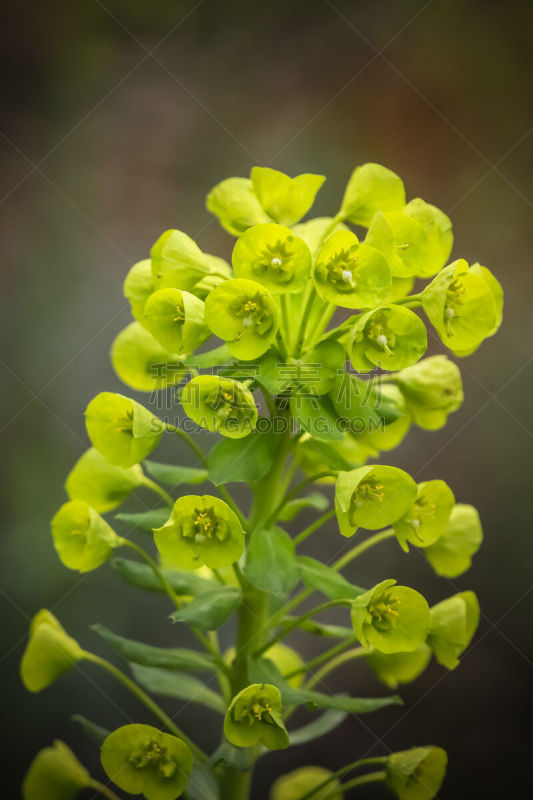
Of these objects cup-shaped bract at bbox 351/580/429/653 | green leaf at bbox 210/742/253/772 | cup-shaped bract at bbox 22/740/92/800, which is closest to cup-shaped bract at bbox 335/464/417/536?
cup-shaped bract at bbox 351/580/429/653

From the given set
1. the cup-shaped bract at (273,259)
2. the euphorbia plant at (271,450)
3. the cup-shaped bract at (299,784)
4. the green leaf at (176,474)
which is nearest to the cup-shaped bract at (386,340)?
the euphorbia plant at (271,450)

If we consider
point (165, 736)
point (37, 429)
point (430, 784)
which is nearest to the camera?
point (165, 736)

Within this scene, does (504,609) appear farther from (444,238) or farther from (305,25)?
(305,25)

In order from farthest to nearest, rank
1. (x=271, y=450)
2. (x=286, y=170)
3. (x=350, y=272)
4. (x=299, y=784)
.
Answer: (x=286, y=170) → (x=299, y=784) → (x=271, y=450) → (x=350, y=272)

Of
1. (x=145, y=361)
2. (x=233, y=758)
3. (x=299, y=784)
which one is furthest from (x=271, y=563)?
(x=299, y=784)

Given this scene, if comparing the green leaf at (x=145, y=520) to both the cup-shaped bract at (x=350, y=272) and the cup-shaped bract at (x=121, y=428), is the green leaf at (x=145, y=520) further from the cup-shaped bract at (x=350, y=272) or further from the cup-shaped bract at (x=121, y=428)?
the cup-shaped bract at (x=350, y=272)

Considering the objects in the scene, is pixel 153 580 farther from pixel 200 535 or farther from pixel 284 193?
pixel 284 193

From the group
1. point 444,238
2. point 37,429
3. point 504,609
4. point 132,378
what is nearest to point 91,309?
point 37,429
